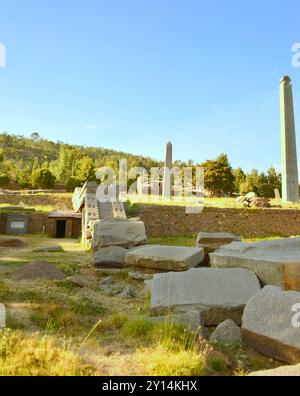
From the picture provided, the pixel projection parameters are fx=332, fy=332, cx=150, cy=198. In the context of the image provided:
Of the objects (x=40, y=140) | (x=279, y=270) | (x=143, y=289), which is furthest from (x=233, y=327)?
(x=40, y=140)

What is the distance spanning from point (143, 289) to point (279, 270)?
11.4 feet

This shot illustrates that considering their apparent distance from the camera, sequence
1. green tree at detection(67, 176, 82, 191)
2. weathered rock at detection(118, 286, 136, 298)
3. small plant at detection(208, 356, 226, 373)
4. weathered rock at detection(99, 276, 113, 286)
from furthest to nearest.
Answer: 1. green tree at detection(67, 176, 82, 191)
2. weathered rock at detection(99, 276, 113, 286)
3. weathered rock at detection(118, 286, 136, 298)
4. small plant at detection(208, 356, 226, 373)

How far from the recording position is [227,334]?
4.96 metres

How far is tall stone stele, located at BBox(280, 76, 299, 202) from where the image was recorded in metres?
29.2

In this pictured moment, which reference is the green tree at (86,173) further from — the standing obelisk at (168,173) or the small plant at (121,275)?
the small plant at (121,275)

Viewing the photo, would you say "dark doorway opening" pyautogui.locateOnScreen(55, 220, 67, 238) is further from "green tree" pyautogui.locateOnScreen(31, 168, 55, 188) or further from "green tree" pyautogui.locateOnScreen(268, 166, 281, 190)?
"green tree" pyautogui.locateOnScreen(268, 166, 281, 190)

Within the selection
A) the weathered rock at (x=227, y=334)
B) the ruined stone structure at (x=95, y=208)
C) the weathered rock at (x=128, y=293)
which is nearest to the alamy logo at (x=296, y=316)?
the weathered rock at (x=227, y=334)

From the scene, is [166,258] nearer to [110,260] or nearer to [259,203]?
[110,260]

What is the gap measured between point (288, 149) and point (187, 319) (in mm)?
27643

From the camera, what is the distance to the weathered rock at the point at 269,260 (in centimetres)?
611

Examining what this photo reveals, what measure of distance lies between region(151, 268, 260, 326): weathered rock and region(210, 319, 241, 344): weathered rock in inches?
21.5

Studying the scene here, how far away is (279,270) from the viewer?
20.6ft

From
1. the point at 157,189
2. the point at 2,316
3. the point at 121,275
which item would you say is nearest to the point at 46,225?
the point at 121,275

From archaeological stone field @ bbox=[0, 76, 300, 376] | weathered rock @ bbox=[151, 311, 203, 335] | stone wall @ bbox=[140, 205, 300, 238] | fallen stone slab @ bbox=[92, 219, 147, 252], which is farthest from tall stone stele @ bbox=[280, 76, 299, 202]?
Result: weathered rock @ bbox=[151, 311, 203, 335]
